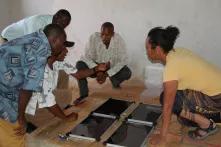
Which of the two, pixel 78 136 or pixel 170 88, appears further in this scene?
pixel 78 136

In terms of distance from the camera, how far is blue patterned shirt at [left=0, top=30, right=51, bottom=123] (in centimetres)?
199

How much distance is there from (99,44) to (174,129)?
1637 mm

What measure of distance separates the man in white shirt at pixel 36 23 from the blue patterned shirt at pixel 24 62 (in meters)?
1.43

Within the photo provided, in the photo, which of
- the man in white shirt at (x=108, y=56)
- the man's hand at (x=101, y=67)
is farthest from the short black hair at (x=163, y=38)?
the man in white shirt at (x=108, y=56)

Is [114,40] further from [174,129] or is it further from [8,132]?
[8,132]

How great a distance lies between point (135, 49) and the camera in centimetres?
477

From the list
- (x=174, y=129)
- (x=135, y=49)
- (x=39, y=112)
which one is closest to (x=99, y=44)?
(x=135, y=49)

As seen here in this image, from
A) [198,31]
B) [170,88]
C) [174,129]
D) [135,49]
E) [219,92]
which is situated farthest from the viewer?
[135,49]

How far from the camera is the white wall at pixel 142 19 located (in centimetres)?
433

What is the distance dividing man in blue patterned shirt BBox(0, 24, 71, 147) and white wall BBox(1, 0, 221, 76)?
8.70 ft

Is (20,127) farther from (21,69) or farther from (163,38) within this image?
(163,38)

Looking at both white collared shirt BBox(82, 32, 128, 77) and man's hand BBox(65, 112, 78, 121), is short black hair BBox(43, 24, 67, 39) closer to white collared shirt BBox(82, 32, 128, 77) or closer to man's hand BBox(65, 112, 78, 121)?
man's hand BBox(65, 112, 78, 121)

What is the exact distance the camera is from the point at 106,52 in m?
4.14

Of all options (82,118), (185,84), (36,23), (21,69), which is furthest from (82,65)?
(21,69)
